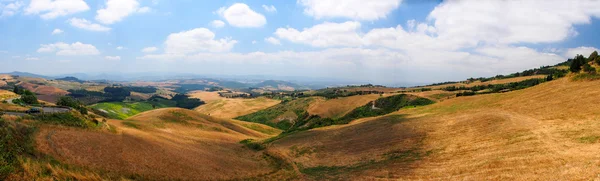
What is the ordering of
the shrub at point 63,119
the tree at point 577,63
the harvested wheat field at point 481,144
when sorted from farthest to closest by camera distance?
the tree at point 577,63 < the shrub at point 63,119 < the harvested wheat field at point 481,144

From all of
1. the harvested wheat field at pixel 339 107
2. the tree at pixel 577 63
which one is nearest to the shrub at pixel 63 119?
the tree at pixel 577 63

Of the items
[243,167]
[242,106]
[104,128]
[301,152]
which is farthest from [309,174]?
[242,106]

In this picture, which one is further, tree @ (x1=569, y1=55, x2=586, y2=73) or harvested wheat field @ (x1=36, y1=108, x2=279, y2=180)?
tree @ (x1=569, y1=55, x2=586, y2=73)

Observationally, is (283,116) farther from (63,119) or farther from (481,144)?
(481,144)

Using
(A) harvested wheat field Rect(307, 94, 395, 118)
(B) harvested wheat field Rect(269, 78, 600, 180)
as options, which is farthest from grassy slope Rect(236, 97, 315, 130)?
(B) harvested wheat field Rect(269, 78, 600, 180)

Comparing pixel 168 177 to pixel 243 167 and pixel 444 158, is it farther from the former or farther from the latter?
pixel 444 158

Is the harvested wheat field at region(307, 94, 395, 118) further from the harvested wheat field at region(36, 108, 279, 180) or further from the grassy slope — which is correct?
the harvested wheat field at region(36, 108, 279, 180)

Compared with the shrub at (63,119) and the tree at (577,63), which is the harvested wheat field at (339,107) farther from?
the shrub at (63,119)

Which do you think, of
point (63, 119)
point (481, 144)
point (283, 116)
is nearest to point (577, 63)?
point (481, 144)
